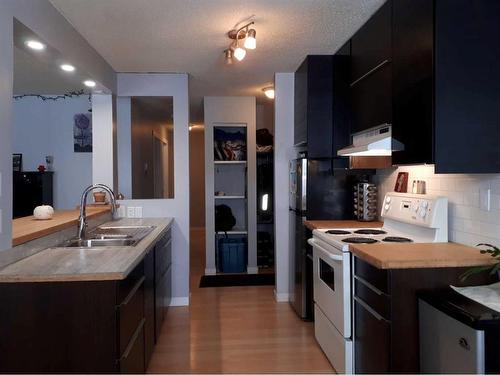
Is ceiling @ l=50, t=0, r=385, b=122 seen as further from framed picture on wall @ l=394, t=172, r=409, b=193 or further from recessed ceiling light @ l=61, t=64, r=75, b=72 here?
framed picture on wall @ l=394, t=172, r=409, b=193

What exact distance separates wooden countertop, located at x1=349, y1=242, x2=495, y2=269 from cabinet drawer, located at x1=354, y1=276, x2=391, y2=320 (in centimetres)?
14

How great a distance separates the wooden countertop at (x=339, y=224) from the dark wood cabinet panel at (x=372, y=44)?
112 centimetres

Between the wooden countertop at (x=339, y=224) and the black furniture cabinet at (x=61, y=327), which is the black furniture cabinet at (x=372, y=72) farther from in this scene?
the black furniture cabinet at (x=61, y=327)

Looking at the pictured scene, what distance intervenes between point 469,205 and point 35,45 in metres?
2.66

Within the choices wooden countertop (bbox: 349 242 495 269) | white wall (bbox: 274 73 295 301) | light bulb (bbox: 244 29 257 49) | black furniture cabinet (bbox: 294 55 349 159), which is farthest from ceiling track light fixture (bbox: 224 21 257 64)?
wooden countertop (bbox: 349 242 495 269)

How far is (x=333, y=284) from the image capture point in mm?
2307

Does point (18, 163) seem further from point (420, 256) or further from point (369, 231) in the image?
point (420, 256)

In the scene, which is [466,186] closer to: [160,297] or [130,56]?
[160,297]

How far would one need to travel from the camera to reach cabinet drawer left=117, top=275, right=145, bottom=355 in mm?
1660

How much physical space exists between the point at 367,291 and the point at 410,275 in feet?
0.94

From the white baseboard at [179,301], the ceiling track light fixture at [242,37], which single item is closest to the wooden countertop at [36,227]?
the white baseboard at [179,301]

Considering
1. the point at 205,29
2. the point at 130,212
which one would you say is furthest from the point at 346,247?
the point at 130,212

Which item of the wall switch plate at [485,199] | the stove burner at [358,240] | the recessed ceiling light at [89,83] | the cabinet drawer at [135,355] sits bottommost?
the cabinet drawer at [135,355]

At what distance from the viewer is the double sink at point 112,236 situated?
249cm
